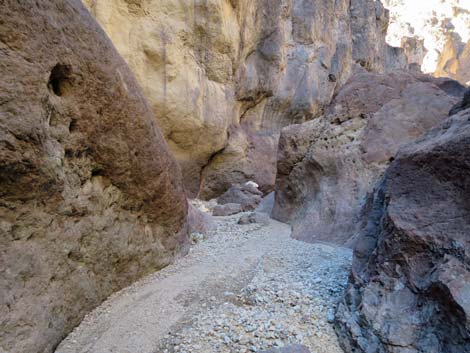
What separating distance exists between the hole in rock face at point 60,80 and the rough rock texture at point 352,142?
342cm

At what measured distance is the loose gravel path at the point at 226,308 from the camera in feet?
6.76

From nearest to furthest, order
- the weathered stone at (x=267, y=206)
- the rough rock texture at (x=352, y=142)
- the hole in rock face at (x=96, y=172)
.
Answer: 1. the hole in rock face at (x=96, y=172)
2. the rough rock texture at (x=352, y=142)
3. the weathered stone at (x=267, y=206)

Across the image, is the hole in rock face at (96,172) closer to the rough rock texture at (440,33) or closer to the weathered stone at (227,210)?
the weathered stone at (227,210)

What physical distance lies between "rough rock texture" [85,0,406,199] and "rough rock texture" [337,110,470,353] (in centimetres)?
735

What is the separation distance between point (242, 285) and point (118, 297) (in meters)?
1.02

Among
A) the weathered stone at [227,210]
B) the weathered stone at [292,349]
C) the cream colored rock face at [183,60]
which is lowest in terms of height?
the weathered stone at [227,210]

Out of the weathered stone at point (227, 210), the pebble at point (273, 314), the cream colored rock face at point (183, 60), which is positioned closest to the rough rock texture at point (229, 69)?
the cream colored rock face at point (183, 60)

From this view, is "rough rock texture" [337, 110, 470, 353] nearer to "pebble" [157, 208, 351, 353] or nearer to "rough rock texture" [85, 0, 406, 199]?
"pebble" [157, 208, 351, 353]

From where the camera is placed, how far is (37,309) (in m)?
1.99

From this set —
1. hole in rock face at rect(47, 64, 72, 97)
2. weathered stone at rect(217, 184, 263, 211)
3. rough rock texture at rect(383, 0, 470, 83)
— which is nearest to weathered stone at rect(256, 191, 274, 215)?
weathered stone at rect(217, 184, 263, 211)

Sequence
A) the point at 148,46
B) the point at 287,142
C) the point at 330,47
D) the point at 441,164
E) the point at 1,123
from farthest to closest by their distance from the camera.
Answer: the point at 330,47, the point at 148,46, the point at 287,142, the point at 441,164, the point at 1,123

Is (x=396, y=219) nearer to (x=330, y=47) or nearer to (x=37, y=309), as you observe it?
(x=37, y=309)

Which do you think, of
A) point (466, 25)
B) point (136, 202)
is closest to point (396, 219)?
point (136, 202)

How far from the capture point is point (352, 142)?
519 cm
